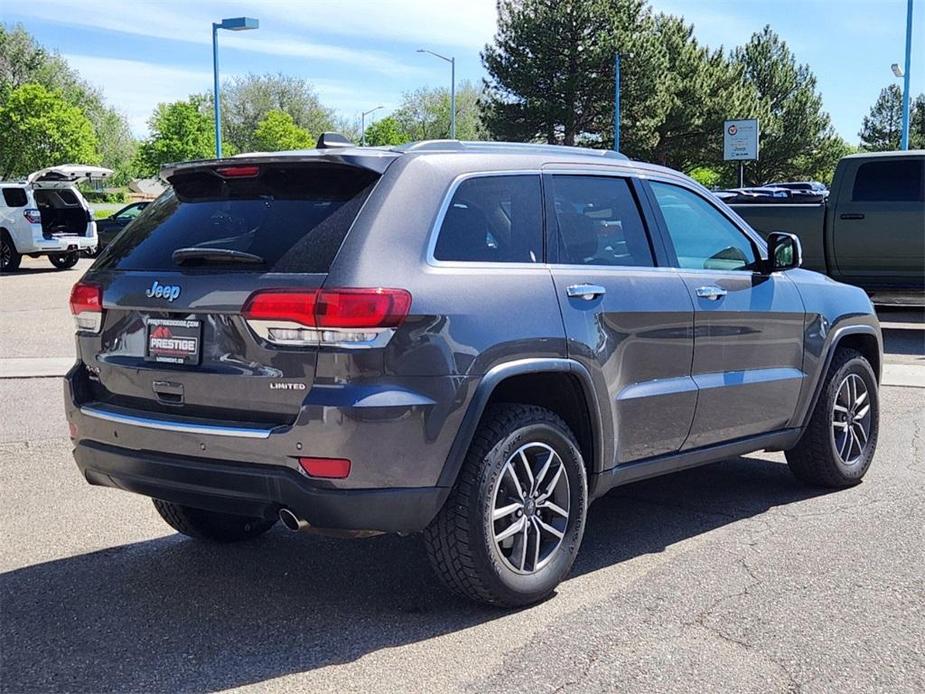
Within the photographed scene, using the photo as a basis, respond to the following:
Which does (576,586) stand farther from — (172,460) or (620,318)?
(172,460)

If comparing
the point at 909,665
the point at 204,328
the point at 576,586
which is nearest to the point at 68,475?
the point at 204,328

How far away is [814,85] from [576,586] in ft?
222

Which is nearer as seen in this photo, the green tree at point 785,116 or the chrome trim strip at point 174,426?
the chrome trim strip at point 174,426

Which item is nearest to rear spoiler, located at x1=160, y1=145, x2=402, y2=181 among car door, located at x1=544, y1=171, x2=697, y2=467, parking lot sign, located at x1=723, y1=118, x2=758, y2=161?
car door, located at x1=544, y1=171, x2=697, y2=467

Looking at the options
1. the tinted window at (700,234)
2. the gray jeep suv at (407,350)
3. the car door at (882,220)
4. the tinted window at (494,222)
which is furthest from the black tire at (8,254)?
the tinted window at (494,222)

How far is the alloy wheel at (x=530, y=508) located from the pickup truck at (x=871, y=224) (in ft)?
31.2

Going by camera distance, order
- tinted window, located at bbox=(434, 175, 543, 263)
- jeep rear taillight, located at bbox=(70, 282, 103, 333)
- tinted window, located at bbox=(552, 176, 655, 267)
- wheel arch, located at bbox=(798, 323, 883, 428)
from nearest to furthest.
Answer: tinted window, located at bbox=(434, 175, 543, 263), jeep rear taillight, located at bbox=(70, 282, 103, 333), tinted window, located at bbox=(552, 176, 655, 267), wheel arch, located at bbox=(798, 323, 883, 428)

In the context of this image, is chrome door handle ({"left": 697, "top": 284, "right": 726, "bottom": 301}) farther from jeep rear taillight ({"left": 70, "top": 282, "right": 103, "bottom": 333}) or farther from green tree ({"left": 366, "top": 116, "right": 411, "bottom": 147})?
green tree ({"left": 366, "top": 116, "right": 411, "bottom": 147})

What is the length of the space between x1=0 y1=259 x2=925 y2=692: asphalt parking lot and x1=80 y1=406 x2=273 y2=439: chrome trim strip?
75 cm

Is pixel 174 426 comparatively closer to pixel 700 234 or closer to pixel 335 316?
pixel 335 316

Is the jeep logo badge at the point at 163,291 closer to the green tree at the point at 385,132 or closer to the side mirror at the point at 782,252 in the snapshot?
the side mirror at the point at 782,252

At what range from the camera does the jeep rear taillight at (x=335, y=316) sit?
3.62 m

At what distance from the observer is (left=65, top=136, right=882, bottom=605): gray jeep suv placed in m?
3.67

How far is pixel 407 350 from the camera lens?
12.1ft
